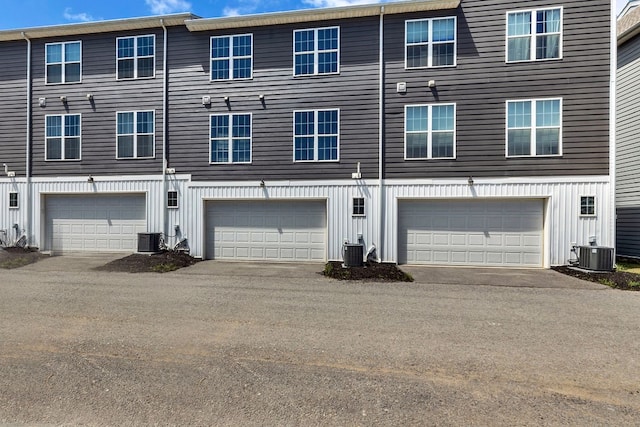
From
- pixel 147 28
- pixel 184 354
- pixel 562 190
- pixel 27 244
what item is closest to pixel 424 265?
pixel 562 190

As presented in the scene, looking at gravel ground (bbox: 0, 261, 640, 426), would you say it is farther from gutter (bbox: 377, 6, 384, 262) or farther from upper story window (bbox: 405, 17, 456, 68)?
A: upper story window (bbox: 405, 17, 456, 68)

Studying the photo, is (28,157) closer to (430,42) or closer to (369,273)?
(369,273)

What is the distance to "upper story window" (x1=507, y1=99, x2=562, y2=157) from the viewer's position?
11078 millimetres

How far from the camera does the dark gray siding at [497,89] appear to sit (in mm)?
10898

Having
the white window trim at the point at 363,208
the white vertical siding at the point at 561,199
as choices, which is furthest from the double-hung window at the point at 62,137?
the white vertical siding at the point at 561,199

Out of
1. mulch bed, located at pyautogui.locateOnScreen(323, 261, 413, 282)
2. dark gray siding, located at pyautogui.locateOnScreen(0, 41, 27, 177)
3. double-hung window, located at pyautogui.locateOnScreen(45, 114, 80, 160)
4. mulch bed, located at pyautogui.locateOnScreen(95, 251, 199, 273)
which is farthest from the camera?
dark gray siding, located at pyautogui.locateOnScreen(0, 41, 27, 177)

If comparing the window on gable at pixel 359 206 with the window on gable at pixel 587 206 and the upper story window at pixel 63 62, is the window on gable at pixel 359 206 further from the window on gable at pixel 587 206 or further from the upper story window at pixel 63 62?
the upper story window at pixel 63 62

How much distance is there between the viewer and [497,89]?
37.4ft

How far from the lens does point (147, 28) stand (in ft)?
43.3

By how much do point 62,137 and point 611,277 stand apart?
18.1 m

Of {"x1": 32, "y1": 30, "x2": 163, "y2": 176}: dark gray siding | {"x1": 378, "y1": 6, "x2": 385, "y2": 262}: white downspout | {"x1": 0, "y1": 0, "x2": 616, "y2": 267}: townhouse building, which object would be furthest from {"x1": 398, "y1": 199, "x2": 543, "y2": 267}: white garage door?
{"x1": 32, "y1": 30, "x2": 163, "y2": 176}: dark gray siding

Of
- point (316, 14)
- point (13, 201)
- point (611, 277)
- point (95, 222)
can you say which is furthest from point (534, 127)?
point (13, 201)

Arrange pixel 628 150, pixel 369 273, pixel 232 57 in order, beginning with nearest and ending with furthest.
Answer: pixel 369 273 < pixel 232 57 < pixel 628 150

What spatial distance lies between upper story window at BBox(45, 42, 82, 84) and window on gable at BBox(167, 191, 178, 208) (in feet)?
18.7
